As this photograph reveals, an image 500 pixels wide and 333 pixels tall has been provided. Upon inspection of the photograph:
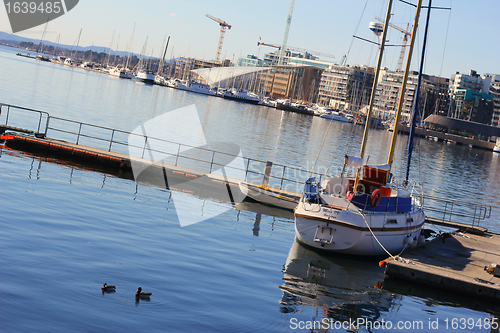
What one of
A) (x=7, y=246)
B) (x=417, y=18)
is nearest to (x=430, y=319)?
(x=7, y=246)

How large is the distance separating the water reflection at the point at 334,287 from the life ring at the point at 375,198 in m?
2.22

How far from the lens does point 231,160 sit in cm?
4262

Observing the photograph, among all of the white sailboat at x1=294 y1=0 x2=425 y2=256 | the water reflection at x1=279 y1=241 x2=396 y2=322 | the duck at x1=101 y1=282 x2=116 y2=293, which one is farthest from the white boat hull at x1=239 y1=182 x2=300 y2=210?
the duck at x1=101 y1=282 x2=116 y2=293

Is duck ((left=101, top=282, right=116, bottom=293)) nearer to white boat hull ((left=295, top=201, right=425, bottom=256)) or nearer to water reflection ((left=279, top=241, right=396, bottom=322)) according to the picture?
water reflection ((left=279, top=241, right=396, bottom=322))

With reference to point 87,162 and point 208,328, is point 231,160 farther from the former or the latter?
point 208,328

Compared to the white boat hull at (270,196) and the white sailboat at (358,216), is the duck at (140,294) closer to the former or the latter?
the white sailboat at (358,216)

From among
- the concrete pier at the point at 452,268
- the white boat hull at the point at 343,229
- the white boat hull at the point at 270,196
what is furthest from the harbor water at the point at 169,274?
the white boat hull at the point at 270,196

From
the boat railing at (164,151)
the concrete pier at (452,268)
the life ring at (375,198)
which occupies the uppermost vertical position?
the life ring at (375,198)

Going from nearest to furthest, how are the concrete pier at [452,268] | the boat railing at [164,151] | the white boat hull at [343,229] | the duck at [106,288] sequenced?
the duck at [106,288] → the concrete pier at [452,268] → the white boat hull at [343,229] → the boat railing at [164,151]

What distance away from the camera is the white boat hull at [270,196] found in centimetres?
2420

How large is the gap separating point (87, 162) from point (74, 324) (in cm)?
1839

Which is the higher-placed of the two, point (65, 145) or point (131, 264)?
point (65, 145)

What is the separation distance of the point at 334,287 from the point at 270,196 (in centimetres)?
1017

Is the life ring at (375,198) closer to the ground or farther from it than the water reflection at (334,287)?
farther from it
